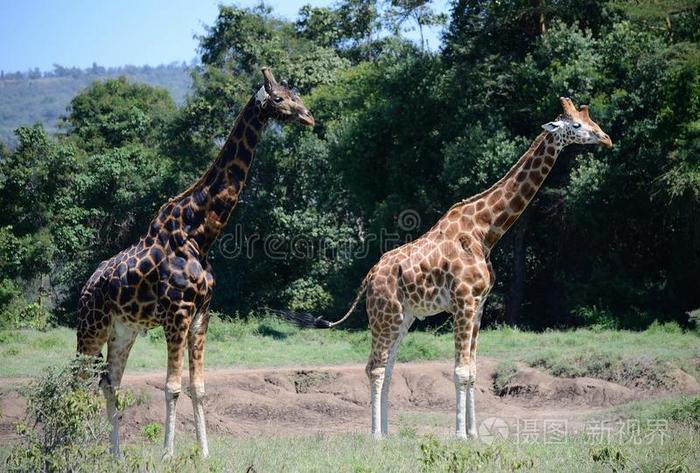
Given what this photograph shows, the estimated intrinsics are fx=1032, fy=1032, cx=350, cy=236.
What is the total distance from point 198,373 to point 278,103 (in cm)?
302

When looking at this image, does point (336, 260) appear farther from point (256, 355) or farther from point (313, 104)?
point (256, 355)

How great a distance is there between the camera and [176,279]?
10.6 metres

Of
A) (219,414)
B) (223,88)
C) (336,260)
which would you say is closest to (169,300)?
(219,414)

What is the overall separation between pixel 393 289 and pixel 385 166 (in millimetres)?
15462

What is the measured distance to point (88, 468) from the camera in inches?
348

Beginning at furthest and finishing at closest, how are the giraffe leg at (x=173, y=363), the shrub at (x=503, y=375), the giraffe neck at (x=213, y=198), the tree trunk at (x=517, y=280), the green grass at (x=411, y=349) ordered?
the tree trunk at (x=517, y=280)
the green grass at (x=411, y=349)
the shrub at (x=503, y=375)
the giraffe neck at (x=213, y=198)
the giraffe leg at (x=173, y=363)

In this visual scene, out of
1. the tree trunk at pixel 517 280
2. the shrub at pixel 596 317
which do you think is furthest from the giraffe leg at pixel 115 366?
the tree trunk at pixel 517 280

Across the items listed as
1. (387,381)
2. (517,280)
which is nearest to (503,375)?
(387,381)

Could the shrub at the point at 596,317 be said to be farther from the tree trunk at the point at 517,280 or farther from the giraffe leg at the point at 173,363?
the giraffe leg at the point at 173,363

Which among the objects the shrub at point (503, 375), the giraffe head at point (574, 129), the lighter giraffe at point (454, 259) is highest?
the giraffe head at point (574, 129)

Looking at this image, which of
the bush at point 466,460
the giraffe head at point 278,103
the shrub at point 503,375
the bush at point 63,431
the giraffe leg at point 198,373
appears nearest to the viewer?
the bush at point 63,431

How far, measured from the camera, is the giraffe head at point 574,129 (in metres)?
12.6

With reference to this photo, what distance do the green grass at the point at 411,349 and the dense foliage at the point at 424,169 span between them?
2.99 metres

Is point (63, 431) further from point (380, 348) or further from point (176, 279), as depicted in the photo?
point (380, 348)
